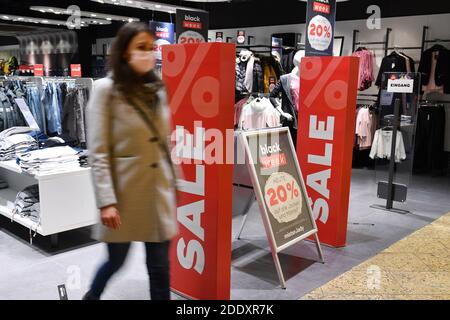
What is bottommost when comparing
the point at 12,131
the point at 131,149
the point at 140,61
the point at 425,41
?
the point at 12,131

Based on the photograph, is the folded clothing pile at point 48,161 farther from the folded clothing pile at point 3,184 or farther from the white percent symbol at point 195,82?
the white percent symbol at point 195,82

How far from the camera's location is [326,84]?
3.86 m

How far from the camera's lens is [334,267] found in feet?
11.8

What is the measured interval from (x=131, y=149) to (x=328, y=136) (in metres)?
2.33

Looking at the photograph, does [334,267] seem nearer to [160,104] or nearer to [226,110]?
[226,110]

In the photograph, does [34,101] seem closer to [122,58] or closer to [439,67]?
[122,58]

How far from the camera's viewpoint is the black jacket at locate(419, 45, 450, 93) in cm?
737

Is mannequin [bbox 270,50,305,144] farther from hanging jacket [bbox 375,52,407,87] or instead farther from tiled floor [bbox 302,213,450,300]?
hanging jacket [bbox 375,52,407,87]

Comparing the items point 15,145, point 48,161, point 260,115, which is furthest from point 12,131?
point 260,115

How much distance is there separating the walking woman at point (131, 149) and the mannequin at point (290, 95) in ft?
11.4

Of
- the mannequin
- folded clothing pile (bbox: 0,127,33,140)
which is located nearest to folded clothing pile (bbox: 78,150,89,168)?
folded clothing pile (bbox: 0,127,33,140)

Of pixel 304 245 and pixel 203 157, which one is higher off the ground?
pixel 203 157

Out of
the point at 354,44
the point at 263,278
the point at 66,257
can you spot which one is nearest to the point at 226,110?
the point at 263,278

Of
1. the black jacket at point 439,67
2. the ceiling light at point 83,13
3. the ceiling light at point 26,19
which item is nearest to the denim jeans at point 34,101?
the black jacket at point 439,67
